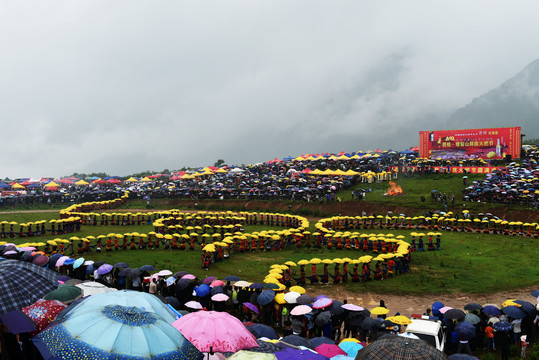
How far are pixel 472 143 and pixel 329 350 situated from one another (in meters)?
62.9

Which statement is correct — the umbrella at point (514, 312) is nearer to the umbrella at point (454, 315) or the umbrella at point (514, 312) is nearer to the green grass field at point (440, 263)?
the umbrella at point (454, 315)

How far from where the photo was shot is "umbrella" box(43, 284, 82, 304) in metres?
11.0

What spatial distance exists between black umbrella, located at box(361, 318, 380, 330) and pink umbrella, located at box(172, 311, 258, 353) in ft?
18.9

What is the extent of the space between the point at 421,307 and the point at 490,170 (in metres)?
43.4

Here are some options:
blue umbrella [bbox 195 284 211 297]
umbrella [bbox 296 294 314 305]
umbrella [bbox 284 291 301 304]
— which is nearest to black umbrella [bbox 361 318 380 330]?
umbrella [bbox 296 294 314 305]

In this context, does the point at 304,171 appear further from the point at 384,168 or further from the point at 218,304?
the point at 218,304

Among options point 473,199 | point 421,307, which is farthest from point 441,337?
point 473,199

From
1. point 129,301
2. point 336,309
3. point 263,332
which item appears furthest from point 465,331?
point 129,301

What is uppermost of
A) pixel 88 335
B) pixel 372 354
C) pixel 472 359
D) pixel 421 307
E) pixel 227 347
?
pixel 88 335

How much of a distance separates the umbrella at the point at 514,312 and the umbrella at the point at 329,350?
7.17m

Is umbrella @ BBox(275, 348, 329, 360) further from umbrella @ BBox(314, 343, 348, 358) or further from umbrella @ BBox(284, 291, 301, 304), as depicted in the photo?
umbrella @ BBox(284, 291, 301, 304)

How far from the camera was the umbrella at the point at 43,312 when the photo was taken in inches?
343

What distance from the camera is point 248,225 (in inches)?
1688

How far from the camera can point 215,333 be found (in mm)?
8203
